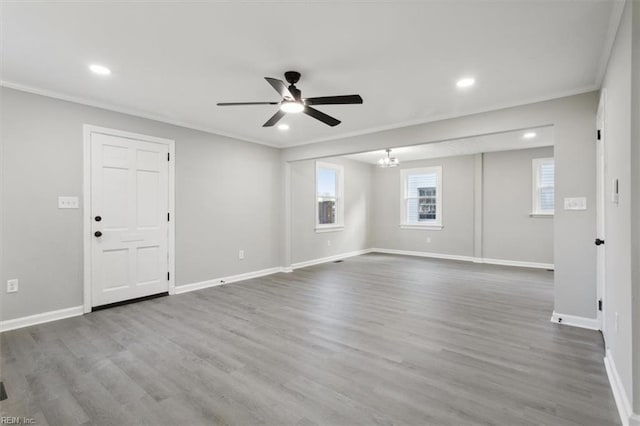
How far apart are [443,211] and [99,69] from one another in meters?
7.44

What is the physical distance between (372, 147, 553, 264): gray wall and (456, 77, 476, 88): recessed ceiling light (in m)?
4.59

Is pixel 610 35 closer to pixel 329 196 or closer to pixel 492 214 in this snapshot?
pixel 492 214

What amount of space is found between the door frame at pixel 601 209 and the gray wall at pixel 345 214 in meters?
4.91

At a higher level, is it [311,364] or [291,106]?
[291,106]

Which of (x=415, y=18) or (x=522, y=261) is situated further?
(x=522, y=261)

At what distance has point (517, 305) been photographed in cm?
405

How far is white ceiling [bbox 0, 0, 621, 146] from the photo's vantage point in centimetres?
212

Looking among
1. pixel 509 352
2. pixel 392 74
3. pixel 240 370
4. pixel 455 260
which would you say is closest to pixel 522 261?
pixel 455 260

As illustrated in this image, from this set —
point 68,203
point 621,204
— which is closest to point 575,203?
point 621,204

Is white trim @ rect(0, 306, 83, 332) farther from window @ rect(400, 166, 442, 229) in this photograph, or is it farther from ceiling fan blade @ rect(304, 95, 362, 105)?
window @ rect(400, 166, 442, 229)

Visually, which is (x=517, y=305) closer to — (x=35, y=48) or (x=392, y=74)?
(x=392, y=74)

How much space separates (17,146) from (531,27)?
500cm

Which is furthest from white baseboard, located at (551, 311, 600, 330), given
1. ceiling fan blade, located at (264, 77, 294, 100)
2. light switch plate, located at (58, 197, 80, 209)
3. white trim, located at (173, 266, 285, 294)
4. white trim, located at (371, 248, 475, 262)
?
light switch plate, located at (58, 197, 80, 209)

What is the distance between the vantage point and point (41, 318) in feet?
11.4
